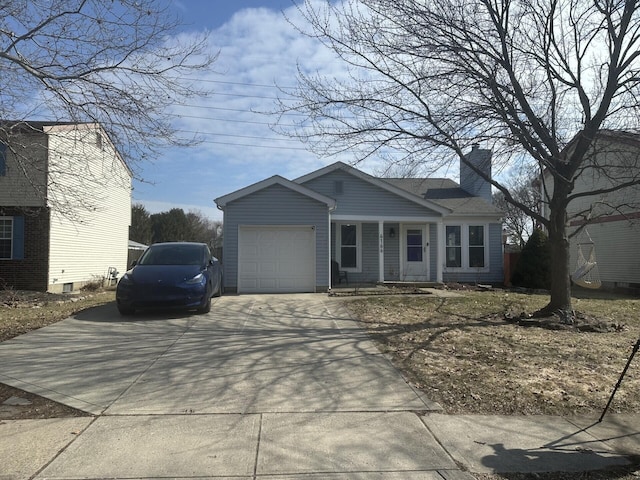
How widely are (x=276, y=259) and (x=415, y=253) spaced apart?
614 centimetres

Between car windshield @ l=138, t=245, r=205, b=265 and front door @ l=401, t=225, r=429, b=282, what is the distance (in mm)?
9392

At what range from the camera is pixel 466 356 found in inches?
283

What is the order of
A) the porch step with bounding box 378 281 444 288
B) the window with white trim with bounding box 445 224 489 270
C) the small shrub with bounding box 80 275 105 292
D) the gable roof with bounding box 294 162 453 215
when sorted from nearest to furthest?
the porch step with bounding box 378 281 444 288 < the gable roof with bounding box 294 162 453 215 < the small shrub with bounding box 80 275 105 292 < the window with white trim with bounding box 445 224 489 270

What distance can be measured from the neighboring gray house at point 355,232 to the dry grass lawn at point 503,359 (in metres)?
3.95

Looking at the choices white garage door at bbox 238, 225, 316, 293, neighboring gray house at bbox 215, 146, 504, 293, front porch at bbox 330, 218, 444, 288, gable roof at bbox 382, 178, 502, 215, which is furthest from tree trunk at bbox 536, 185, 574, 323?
gable roof at bbox 382, 178, 502, 215

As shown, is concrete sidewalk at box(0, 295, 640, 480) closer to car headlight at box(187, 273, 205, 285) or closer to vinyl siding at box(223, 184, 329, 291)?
car headlight at box(187, 273, 205, 285)

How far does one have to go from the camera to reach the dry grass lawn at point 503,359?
17.9ft

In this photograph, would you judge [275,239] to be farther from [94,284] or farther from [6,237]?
[6,237]

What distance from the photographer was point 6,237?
1720cm

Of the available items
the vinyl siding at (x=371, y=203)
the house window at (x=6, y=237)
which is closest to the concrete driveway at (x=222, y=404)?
the vinyl siding at (x=371, y=203)

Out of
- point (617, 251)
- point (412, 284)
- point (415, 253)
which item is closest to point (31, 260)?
point (412, 284)

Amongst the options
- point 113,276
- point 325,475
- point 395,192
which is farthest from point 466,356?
point 113,276

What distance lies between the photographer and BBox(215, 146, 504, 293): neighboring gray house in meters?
15.5

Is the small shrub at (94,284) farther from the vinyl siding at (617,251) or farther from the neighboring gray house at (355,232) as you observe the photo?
the vinyl siding at (617,251)
